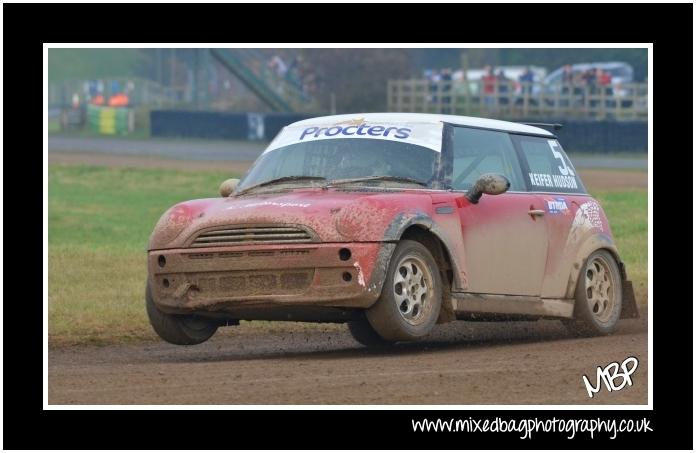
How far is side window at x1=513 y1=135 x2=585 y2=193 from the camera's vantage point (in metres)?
11.3

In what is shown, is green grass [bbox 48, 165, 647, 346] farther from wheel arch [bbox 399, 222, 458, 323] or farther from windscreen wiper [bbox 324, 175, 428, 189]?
wheel arch [bbox 399, 222, 458, 323]

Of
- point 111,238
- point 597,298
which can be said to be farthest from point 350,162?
point 111,238

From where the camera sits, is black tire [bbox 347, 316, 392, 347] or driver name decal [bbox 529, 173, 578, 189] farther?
driver name decal [bbox 529, 173, 578, 189]

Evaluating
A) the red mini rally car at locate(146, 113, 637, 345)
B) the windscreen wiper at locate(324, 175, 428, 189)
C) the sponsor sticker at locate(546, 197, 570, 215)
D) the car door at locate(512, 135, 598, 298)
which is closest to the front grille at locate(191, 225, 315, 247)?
the red mini rally car at locate(146, 113, 637, 345)

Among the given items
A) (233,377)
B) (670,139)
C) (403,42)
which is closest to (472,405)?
(233,377)

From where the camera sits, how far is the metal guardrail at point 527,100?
5069 centimetres

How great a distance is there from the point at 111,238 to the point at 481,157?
9.83m

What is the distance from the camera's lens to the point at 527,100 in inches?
1998

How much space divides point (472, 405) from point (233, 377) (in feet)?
5.77

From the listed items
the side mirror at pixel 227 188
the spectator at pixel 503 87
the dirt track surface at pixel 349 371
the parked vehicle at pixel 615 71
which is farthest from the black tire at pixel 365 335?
the parked vehicle at pixel 615 71

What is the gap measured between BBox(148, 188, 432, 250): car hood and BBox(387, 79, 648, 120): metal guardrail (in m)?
39.8

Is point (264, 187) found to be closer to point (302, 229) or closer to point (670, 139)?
point (302, 229)

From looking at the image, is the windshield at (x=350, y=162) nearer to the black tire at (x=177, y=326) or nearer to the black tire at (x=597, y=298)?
the black tire at (x=177, y=326)

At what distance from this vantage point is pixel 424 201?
9750 mm
